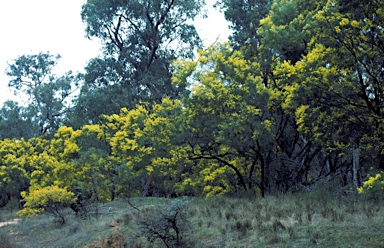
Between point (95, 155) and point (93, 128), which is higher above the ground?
point (93, 128)

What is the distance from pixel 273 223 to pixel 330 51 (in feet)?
16.7

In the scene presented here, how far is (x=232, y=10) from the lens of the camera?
88.0 ft

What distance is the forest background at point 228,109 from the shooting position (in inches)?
484

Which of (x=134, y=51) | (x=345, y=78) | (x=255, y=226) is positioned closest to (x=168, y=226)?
(x=255, y=226)

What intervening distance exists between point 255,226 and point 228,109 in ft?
22.8

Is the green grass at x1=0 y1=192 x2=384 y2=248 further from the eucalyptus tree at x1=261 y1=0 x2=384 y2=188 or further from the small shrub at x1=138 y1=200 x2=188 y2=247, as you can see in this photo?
the eucalyptus tree at x1=261 y1=0 x2=384 y2=188

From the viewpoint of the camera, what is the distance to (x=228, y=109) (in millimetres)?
18062

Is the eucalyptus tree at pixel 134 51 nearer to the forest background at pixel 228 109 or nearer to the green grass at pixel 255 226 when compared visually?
the forest background at pixel 228 109

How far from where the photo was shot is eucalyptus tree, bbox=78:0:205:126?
110ft

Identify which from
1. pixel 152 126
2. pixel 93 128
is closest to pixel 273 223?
pixel 152 126

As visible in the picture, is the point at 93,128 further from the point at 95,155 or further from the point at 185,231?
the point at 185,231

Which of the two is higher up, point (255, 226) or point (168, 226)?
point (168, 226)

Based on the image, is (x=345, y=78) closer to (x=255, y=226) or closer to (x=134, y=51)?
(x=255, y=226)

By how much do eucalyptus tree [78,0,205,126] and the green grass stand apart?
1545cm
